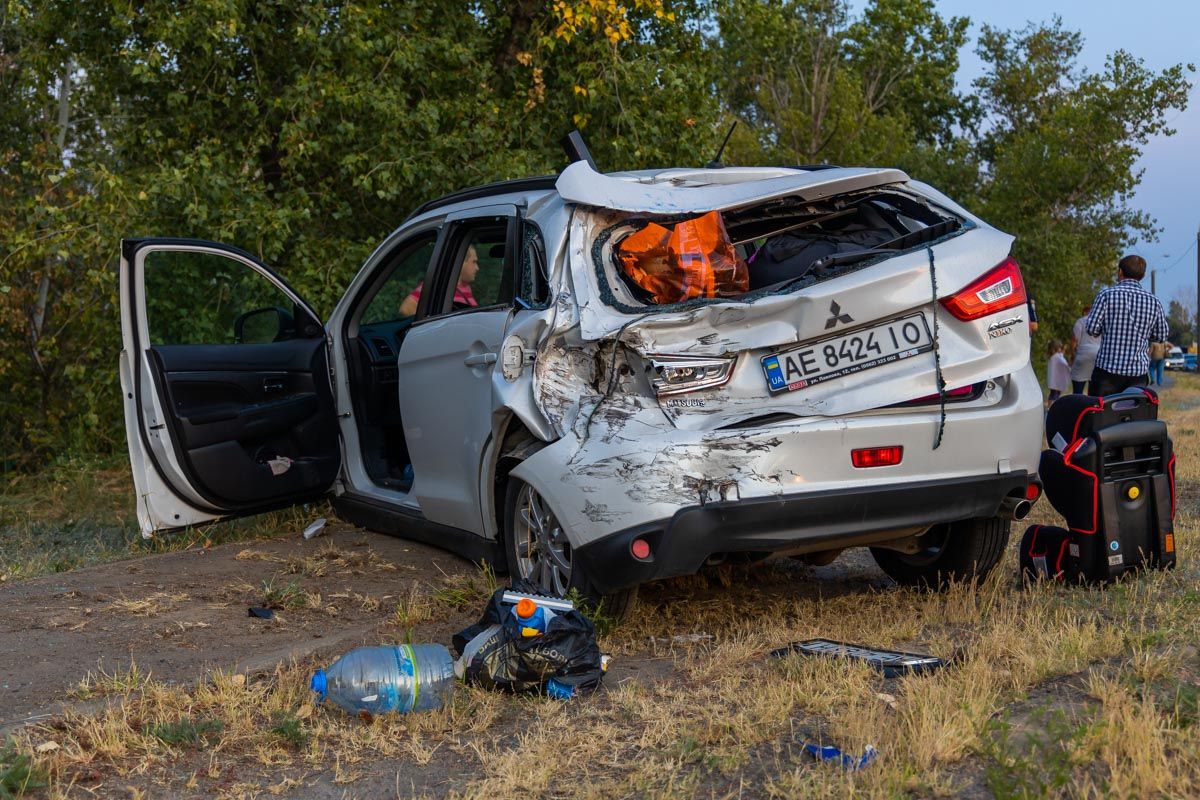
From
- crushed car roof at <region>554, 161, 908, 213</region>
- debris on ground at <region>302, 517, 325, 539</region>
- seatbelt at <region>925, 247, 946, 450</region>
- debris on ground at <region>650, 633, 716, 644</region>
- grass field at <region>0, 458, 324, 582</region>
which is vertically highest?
crushed car roof at <region>554, 161, 908, 213</region>

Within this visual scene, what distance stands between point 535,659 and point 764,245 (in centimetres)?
204

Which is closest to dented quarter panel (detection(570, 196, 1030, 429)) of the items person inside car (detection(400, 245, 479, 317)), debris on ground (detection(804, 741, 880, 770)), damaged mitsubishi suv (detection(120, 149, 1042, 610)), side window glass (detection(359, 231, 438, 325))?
damaged mitsubishi suv (detection(120, 149, 1042, 610))

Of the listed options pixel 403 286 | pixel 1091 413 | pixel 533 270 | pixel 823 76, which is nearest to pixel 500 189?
pixel 533 270

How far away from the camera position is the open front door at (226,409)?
21.5 feet

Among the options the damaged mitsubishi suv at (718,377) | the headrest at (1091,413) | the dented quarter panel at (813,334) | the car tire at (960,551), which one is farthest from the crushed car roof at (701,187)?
the car tire at (960,551)

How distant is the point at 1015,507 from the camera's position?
498cm

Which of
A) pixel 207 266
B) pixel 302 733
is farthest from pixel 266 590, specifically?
pixel 207 266

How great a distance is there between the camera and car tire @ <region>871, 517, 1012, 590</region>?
5395 mm

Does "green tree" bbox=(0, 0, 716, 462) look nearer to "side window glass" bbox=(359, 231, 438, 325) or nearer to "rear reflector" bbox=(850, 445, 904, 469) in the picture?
"side window glass" bbox=(359, 231, 438, 325)

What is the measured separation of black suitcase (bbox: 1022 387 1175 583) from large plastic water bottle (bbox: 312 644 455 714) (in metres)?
2.80

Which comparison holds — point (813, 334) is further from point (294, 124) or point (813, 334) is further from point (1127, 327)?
point (294, 124)

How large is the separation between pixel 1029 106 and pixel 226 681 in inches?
1508

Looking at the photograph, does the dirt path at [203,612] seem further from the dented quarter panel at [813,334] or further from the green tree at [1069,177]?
the green tree at [1069,177]

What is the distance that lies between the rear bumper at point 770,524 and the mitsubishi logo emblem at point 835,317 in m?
0.60
